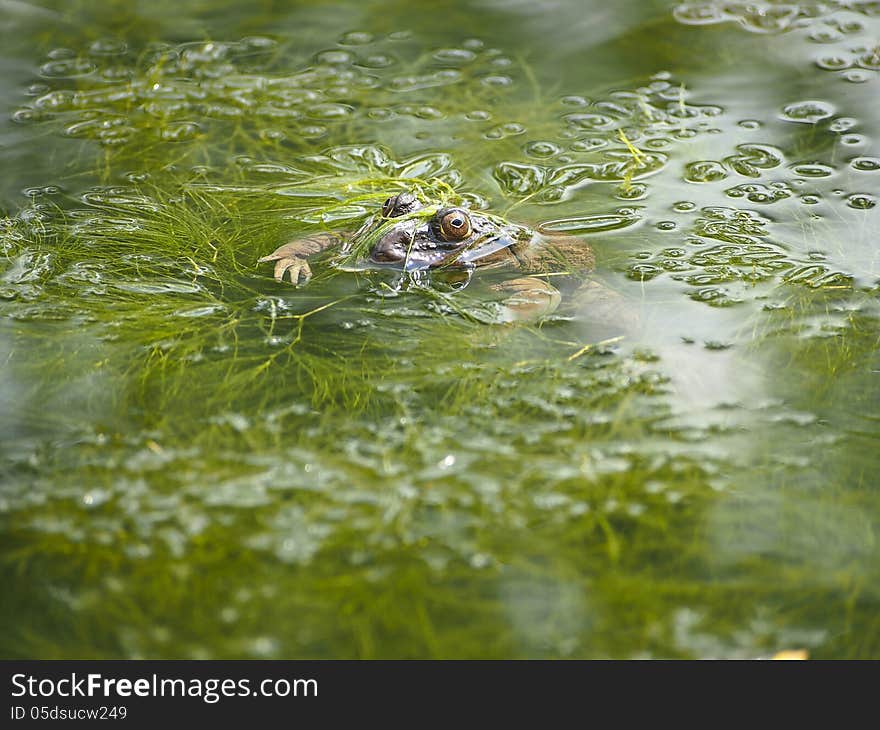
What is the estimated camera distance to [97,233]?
3.43 meters

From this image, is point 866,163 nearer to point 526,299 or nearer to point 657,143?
point 657,143

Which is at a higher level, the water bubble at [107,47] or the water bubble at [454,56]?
the water bubble at [107,47]

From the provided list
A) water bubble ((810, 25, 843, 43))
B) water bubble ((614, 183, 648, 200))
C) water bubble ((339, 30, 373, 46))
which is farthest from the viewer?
water bubble ((339, 30, 373, 46))

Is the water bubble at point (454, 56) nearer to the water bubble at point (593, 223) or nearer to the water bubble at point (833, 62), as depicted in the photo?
the water bubble at point (593, 223)

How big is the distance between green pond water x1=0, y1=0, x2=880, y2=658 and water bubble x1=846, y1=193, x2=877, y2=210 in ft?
0.05

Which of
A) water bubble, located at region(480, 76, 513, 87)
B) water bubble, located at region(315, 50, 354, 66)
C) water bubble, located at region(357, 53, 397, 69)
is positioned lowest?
water bubble, located at region(480, 76, 513, 87)

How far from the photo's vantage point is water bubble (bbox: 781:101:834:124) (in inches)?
160

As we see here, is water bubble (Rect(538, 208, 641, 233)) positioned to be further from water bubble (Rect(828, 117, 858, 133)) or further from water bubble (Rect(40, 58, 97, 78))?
water bubble (Rect(40, 58, 97, 78))

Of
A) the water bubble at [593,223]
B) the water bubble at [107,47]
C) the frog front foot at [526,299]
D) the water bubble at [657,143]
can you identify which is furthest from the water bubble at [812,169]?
the water bubble at [107,47]

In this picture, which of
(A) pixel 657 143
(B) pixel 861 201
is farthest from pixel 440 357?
(B) pixel 861 201

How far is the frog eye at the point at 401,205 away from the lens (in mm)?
3303

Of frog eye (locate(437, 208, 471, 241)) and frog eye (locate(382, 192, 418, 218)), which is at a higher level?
frog eye (locate(382, 192, 418, 218))

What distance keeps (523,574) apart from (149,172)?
265 cm

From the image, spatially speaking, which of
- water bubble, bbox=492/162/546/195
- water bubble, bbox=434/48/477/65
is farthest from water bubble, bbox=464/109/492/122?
water bubble, bbox=434/48/477/65
